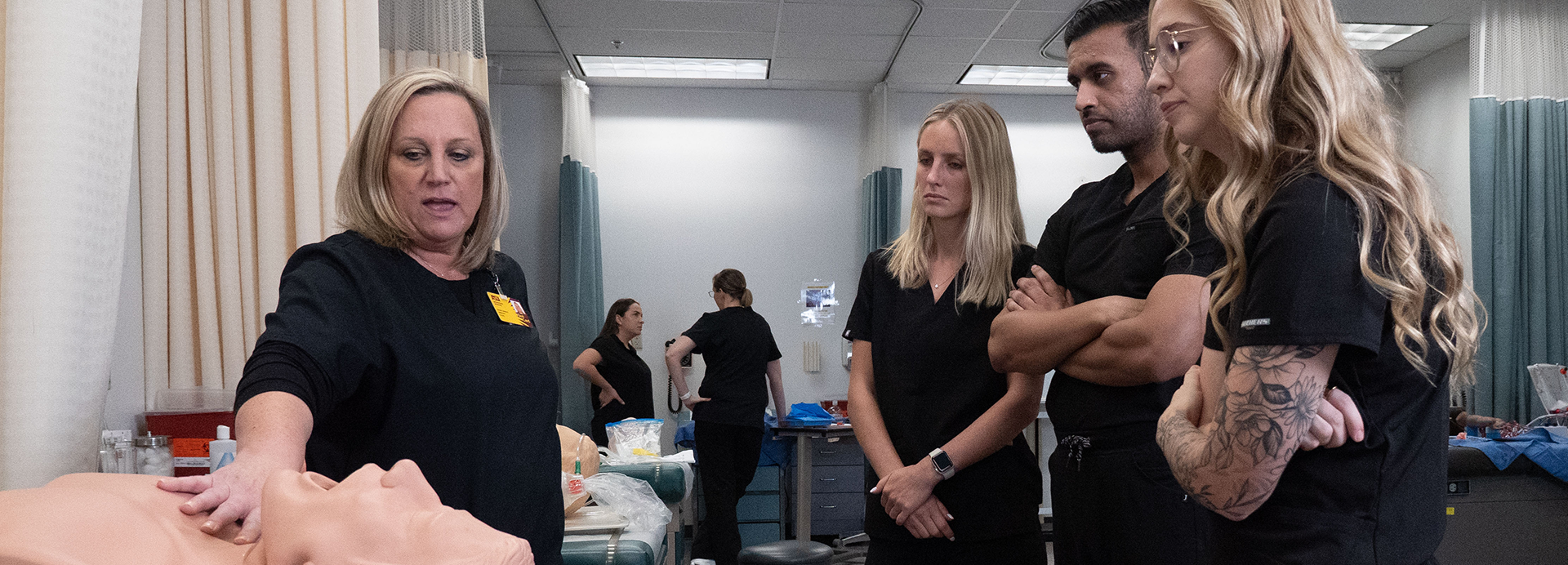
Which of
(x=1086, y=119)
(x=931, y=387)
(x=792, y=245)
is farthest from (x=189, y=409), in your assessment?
(x=792, y=245)

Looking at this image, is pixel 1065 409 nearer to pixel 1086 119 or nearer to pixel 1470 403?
pixel 1086 119

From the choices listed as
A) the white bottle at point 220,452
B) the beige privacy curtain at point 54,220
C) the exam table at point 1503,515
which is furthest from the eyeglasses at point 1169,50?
the exam table at point 1503,515

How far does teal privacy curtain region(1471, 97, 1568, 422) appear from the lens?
15.6 feet

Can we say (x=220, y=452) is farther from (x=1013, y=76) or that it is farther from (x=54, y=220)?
(x=1013, y=76)

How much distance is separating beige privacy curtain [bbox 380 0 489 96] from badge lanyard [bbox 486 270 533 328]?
72.0 inches

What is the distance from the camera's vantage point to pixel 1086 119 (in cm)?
164

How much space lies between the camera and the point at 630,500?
2740 mm

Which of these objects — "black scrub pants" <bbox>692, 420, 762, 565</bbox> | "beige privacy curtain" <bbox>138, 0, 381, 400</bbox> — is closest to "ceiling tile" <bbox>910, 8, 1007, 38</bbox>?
"black scrub pants" <bbox>692, 420, 762, 565</bbox>

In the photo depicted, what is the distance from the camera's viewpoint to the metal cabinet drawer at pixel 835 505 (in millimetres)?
5398

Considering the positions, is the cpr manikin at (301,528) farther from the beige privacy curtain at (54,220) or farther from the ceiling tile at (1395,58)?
the ceiling tile at (1395,58)

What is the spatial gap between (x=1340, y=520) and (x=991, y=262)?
36.9 inches

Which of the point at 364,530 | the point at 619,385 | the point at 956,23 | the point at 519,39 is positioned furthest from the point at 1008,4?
the point at 364,530

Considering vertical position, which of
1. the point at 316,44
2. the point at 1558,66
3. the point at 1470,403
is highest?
the point at 1558,66

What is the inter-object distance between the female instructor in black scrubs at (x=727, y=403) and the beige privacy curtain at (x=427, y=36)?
218cm
